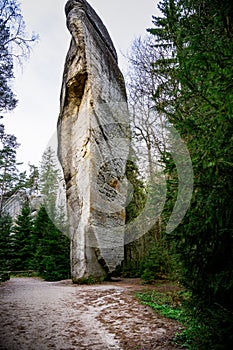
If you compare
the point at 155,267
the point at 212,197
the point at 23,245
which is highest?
the point at 212,197

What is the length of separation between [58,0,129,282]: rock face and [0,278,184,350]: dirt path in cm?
436

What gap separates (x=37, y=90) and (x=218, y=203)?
879 cm

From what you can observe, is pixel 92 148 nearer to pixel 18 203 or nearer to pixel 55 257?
pixel 55 257

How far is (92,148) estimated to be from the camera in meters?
11.0

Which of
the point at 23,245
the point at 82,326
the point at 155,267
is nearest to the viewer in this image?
the point at 82,326

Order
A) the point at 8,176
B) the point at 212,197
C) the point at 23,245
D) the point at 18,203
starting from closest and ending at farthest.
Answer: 1. the point at 212,197
2. the point at 23,245
3. the point at 8,176
4. the point at 18,203

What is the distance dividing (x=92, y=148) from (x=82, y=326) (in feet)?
25.4

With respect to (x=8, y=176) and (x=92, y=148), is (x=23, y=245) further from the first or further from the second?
(x=92, y=148)

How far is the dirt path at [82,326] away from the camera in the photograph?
10.9 ft

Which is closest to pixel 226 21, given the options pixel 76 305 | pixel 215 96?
pixel 215 96

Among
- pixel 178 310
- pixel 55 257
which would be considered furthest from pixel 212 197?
pixel 55 257

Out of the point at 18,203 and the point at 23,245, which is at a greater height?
the point at 18,203

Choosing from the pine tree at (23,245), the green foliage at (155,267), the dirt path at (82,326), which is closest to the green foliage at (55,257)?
the pine tree at (23,245)

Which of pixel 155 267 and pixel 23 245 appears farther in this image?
pixel 23 245
